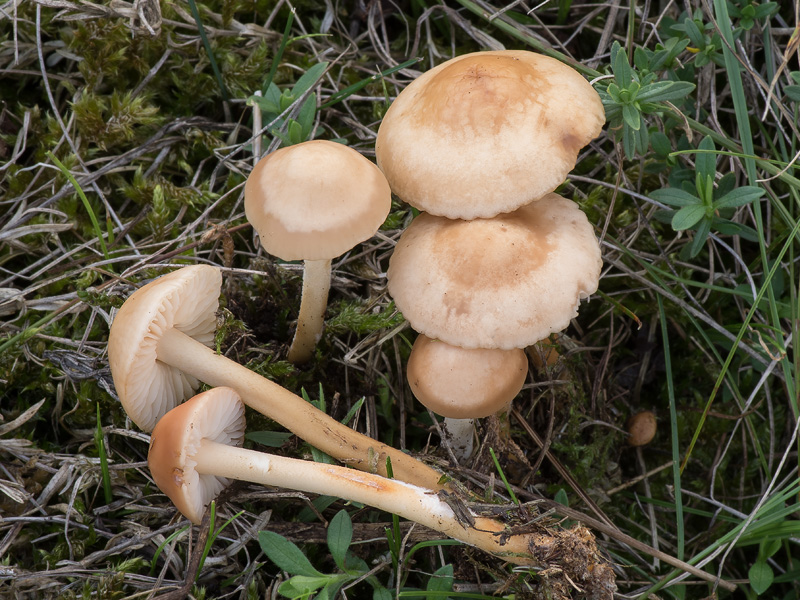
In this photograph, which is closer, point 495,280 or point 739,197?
point 495,280

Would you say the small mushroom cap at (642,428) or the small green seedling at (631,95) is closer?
the small green seedling at (631,95)

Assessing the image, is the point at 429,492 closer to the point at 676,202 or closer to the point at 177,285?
the point at 177,285

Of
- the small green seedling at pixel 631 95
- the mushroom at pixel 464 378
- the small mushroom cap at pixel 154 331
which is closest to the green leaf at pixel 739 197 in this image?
the small green seedling at pixel 631 95

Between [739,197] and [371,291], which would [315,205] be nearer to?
[371,291]

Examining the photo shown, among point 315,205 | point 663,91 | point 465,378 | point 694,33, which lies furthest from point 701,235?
point 315,205

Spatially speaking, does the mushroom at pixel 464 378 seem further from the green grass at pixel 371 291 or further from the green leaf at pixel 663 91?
the green leaf at pixel 663 91

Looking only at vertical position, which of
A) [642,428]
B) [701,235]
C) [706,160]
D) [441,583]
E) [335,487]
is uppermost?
[706,160]

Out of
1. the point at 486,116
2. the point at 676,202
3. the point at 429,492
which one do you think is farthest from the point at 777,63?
the point at 429,492

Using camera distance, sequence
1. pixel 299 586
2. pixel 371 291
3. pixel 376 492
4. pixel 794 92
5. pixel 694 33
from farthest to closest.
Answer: pixel 371 291, pixel 694 33, pixel 794 92, pixel 376 492, pixel 299 586
